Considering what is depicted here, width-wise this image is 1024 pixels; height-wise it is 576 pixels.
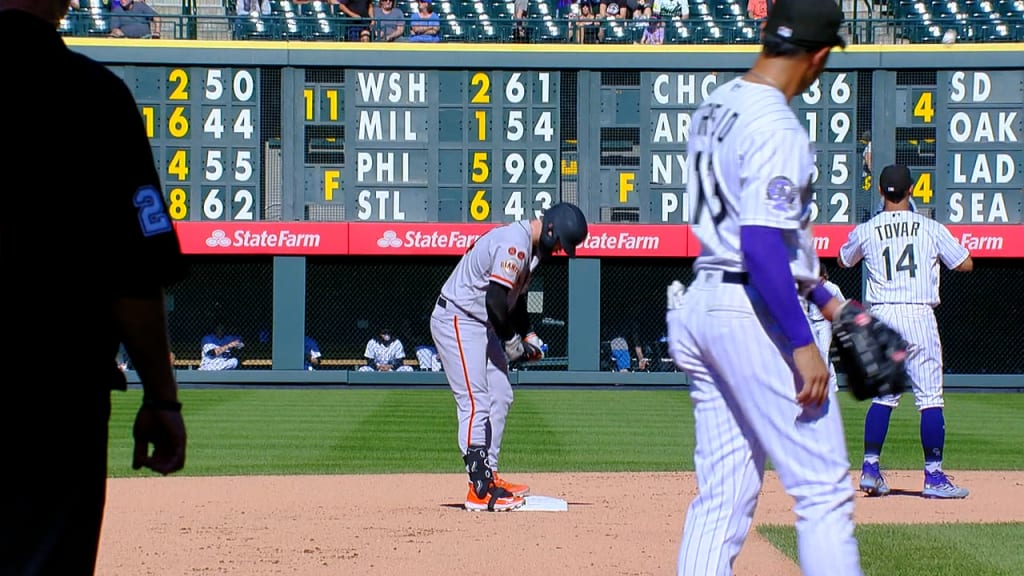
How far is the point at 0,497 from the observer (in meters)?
2.55

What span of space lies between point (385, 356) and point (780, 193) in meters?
18.2

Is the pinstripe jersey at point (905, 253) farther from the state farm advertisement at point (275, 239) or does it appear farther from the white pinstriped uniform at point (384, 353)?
the white pinstriped uniform at point (384, 353)

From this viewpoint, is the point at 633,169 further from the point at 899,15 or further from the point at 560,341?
the point at 899,15

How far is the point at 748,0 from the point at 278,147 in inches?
317

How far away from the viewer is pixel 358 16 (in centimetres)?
2219

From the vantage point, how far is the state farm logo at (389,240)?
20.9 meters

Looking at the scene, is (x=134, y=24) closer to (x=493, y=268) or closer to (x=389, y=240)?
(x=389, y=240)

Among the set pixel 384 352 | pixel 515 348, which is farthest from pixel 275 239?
pixel 515 348

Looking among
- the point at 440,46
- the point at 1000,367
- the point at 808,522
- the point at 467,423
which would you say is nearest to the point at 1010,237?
the point at 1000,367

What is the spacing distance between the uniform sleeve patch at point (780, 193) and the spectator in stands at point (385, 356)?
59.4ft

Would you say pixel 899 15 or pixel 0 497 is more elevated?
pixel 899 15

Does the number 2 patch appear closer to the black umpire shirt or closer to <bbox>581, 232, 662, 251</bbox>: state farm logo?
the black umpire shirt

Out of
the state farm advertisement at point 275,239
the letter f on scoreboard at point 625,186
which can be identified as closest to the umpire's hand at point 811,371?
the letter f on scoreboard at point 625,186

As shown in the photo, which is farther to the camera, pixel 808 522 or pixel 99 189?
pixel 808 522
